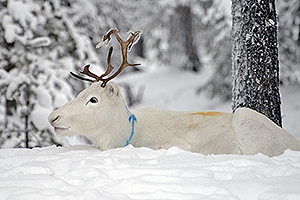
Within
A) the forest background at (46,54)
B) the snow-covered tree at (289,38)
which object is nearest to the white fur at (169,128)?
the forest background at (46,54)

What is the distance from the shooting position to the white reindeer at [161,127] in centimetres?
224

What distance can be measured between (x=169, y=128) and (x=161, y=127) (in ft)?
0.22

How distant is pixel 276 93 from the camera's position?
10.2 feet

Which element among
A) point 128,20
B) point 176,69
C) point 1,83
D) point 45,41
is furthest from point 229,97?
point 1,83

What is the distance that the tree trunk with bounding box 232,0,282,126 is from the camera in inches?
122

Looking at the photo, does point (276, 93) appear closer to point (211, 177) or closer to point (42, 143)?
point (211, 177)

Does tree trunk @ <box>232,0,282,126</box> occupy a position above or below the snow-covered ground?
above

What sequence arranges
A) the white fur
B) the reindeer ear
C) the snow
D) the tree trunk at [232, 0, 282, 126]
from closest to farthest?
the snow < the white fur < the reindeer ear < the tree trunk at [232, 0, 282, 126]

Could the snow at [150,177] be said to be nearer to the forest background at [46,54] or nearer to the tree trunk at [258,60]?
the tree trunk at [258,60]

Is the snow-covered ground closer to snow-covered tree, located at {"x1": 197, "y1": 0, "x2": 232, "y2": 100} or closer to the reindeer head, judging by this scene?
the reindeer head

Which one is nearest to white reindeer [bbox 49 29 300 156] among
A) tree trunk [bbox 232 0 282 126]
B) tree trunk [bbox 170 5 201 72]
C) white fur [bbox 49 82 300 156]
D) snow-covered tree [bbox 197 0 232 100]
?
white fur [bbox 49 82 300 156]

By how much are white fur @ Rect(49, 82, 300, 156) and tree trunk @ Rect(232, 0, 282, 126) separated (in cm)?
70

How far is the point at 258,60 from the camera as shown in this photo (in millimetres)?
3123

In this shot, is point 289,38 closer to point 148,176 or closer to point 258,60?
point 258,60
